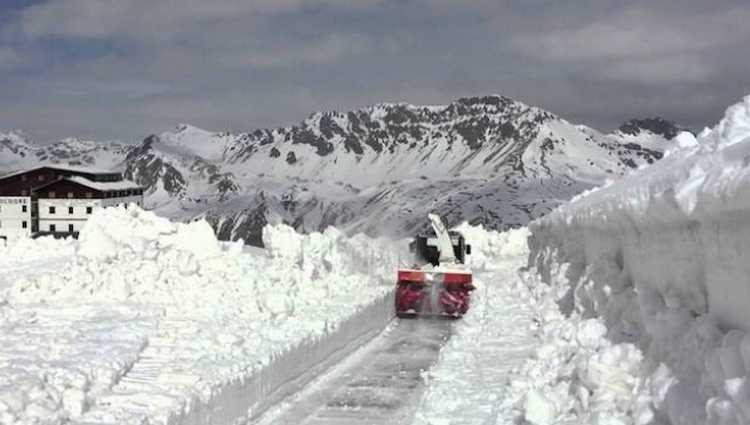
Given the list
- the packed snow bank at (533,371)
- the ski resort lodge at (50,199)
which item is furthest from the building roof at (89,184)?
the packed snow bank at (533,371)

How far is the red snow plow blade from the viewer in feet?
67.7

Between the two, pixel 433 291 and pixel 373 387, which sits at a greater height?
pixel 433 291

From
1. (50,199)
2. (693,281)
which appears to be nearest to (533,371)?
(693,281)

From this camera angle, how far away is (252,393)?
11.8 m

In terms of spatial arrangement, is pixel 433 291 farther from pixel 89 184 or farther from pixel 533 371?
pixel 89 184

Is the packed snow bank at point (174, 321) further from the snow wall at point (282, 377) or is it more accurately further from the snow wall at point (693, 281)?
the snow wall at point (693, 281)

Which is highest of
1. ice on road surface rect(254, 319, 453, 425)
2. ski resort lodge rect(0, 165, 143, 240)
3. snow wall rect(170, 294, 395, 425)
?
ski resort lodge rect(0, 165, 143, 240)

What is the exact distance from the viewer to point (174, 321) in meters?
16.2

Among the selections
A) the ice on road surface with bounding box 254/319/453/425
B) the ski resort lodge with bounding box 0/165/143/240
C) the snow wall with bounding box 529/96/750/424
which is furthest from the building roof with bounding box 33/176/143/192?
the snow wall with bounding box 529/96/750/424

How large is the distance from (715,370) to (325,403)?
7954mm

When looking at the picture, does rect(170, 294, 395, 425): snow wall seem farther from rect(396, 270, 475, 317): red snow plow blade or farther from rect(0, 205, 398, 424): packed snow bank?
rect(396, 270, 475, 317): red snow plow blade

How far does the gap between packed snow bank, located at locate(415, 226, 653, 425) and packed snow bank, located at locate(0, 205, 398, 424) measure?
2.31 m

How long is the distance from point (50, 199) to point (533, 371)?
93763 millimetres

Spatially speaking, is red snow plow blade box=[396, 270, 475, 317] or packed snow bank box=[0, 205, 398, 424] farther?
red snow plow blade box=[396, 270, 475, 317]
